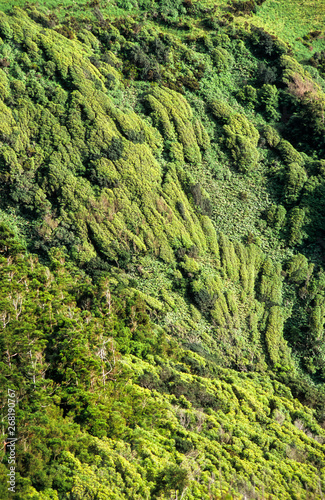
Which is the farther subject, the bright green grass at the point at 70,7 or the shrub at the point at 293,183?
the bright green grass at the point at 70,7

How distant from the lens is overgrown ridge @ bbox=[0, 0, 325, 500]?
3164cm

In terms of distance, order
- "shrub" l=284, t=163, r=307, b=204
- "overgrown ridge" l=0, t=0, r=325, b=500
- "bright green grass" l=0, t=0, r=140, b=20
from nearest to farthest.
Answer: "overgrown ridge" l=0, t=0, r=325, b=500 → "shrub" l=284, t=163, r=307, b=204 → "bright green grass" l=0, t=0, r=140, b=20

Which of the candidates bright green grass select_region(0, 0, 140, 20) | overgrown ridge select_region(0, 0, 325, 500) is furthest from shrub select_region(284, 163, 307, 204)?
bright green grass select_region(0, 0, 140, 20)

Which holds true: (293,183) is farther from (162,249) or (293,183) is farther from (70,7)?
(70,7)

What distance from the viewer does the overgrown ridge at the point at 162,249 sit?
31.6 metres

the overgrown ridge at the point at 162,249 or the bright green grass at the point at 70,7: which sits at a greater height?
the bright green grass at the point at 70,7

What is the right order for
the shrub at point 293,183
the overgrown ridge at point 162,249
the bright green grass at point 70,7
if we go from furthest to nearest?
the bright green grass at point 70,7 → the shrub at point 293,183 → the overgrown ridge at point 162,249

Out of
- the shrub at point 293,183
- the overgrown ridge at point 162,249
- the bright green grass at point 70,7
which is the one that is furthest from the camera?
the bright green grass at point 70,7

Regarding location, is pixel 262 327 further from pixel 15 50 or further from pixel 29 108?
pixel 15 50

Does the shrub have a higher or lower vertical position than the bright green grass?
lower

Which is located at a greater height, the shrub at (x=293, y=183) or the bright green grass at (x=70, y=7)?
the bright green grass at (x=70, y=7)

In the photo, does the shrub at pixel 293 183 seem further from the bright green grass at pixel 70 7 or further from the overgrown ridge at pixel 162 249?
the bright green grass at pixel 70 7

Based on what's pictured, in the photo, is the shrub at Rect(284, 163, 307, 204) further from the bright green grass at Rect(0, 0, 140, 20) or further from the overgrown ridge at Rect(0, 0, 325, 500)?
the bright green grass at Rect(0, 0, 140, 20)

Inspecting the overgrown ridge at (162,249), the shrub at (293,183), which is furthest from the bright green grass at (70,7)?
the shrub at (293,183)
